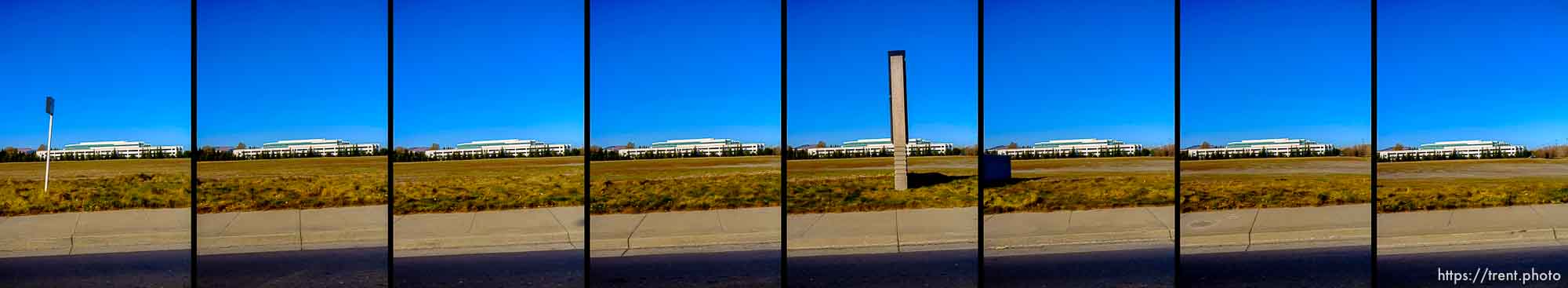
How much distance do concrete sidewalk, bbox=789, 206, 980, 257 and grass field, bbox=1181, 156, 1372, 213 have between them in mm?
8173

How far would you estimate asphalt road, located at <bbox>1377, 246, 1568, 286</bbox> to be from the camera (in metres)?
5.84

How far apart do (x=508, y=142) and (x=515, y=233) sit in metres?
9.43

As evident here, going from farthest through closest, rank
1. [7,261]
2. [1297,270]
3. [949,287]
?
[7,261] → [1297,270] → [949,287]

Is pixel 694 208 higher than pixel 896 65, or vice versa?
pixel 896 65

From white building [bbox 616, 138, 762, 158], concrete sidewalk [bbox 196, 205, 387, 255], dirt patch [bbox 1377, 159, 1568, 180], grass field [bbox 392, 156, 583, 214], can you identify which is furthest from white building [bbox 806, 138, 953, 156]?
concrete sidewalk [bbox 196, 205, 387, 255]

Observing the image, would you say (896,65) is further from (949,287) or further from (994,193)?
(994,193)

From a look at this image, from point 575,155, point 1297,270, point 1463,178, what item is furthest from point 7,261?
point 575,155

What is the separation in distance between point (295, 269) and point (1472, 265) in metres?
8.63

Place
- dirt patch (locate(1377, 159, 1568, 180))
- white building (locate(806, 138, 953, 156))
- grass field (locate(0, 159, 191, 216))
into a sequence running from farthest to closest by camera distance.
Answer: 1. white building (locate(806, 138, 953, 156))
2. dirt patch (locate(1377, 159, 1568, 180))
3. grass field (locate(0, 159, 191, 216))

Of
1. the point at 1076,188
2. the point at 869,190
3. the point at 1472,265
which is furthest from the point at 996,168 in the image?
the point at 1472,265

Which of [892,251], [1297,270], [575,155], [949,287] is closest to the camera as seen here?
[949,287]

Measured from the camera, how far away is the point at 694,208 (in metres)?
15.3

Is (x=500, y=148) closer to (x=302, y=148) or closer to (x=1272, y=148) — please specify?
(x=302, y=148)

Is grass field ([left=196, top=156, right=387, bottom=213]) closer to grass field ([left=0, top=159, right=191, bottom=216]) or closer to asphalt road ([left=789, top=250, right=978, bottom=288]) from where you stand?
grass field ([left=0, top=159, right=191, bottom=216])
